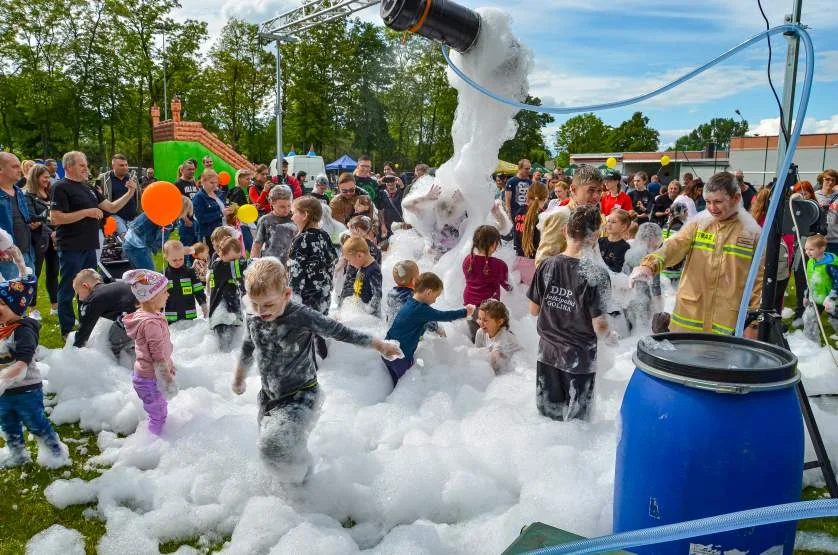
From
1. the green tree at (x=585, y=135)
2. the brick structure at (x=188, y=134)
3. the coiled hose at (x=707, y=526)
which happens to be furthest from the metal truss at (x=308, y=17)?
the green tree at (x=585, y=135)

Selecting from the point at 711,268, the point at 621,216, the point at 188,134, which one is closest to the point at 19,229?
the point at 621,216

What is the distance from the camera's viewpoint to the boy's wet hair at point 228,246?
5.58m

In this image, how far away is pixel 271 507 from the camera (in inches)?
125

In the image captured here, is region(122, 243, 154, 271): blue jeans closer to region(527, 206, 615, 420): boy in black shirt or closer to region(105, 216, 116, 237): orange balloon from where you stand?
region(105, 216, 116, 237): orange balloon

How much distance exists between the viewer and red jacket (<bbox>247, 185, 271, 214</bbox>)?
10.2 meters

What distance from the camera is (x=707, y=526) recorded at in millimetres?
1891

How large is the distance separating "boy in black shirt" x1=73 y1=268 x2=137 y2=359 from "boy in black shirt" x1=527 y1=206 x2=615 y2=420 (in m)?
3.42

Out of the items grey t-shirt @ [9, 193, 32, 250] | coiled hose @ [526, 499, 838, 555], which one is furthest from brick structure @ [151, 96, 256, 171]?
coiled hose @ [526, 499, 838, 555]

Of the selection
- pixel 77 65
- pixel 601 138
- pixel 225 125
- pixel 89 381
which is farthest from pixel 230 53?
pixel 601 138

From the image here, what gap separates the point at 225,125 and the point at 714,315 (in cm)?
4113

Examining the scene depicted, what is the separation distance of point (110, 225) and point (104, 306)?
4.18m

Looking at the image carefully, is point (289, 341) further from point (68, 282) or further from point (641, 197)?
point (641, 197)

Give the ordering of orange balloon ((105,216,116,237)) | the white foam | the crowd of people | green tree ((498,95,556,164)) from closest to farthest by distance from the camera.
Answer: the white foam
the crowd of people
orange balloon ((105,216,116,237))
green tree ((498,95,556,164))

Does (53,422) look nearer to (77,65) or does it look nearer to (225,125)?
(77,65)
